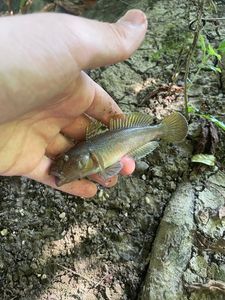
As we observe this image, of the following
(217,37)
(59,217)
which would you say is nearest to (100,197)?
(59,217)

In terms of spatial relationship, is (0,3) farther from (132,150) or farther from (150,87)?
(132,150)

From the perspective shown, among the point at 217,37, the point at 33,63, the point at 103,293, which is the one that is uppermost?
the point at 33,63

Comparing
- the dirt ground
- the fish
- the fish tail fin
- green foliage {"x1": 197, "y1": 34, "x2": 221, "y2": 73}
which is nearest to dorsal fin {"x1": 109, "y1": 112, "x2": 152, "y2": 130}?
the fish

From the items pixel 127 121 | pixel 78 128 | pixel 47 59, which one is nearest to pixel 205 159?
pixel 127 121

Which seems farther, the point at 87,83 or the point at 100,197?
the point at 100,197

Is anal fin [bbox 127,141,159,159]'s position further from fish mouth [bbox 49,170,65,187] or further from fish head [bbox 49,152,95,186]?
fish mouth [bbox 49,170,65,187]
